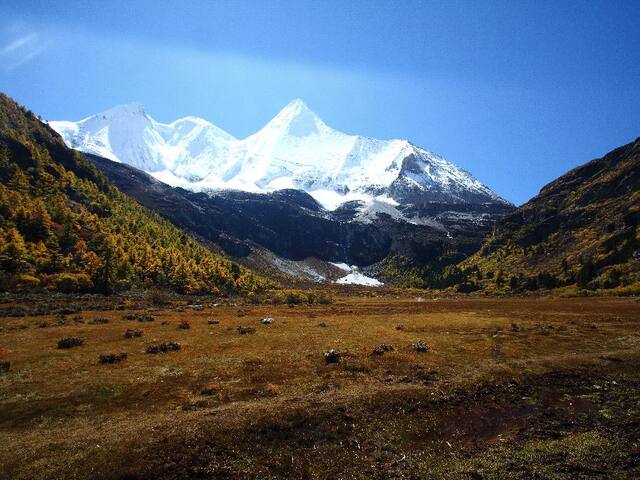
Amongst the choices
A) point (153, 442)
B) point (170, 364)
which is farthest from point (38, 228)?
point (153, 442)

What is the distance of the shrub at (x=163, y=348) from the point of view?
40.4m

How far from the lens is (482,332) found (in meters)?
54.7

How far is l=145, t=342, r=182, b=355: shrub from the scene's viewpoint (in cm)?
4038

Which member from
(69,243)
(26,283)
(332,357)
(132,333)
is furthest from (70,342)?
(69,243)

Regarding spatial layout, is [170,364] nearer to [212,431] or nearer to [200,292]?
[212,431]

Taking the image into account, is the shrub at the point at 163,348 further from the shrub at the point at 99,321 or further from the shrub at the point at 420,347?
the shrub at the point at 420,347

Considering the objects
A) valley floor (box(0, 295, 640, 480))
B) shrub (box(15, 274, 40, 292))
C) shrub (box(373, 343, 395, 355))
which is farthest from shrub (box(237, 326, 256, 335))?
shrub (box(15, 274, 40, 292))

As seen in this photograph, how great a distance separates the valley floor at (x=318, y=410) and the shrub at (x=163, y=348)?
2.66 feet

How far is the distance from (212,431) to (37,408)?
481 inches

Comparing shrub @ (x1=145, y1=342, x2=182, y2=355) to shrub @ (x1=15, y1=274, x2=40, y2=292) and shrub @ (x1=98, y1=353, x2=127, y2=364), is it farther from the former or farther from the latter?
shrub @ (x1=15, y1=274, x2=40, y2=292)

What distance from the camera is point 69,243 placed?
137m

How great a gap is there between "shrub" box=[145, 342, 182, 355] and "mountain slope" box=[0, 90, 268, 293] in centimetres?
8766

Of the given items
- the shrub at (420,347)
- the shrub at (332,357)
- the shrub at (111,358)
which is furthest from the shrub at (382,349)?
the shrub at (111,358)

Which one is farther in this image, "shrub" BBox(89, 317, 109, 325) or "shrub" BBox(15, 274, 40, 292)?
"shrub" BBox(15, 274, 40, 292)
